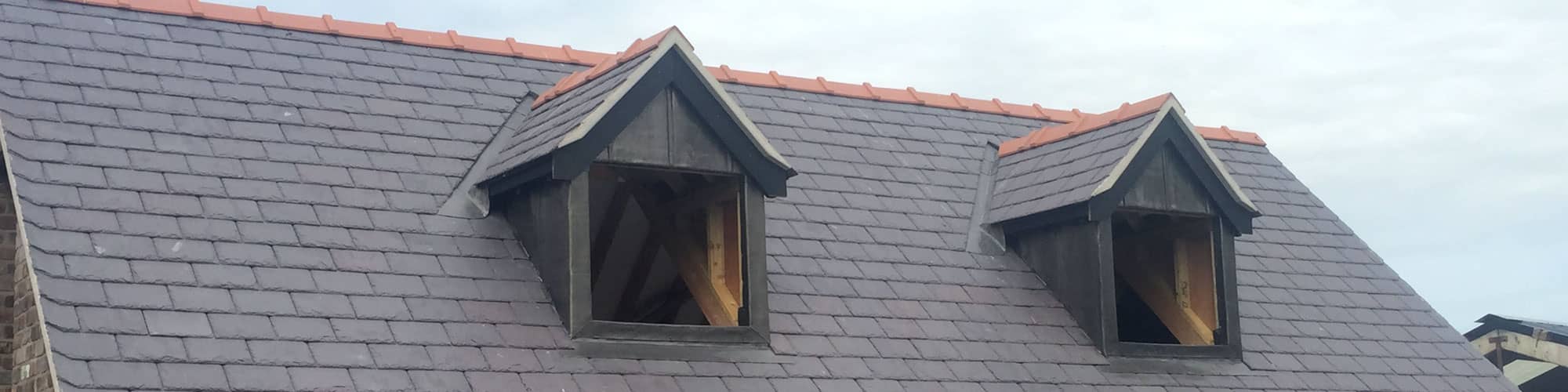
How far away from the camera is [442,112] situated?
1099 centimetres

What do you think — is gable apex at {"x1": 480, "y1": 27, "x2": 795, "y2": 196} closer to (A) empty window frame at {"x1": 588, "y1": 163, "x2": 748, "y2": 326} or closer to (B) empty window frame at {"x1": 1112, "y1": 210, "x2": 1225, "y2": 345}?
(A) empty window frame at {"x1": 588, "y1": 163, "x2": 748, "y2": 326}

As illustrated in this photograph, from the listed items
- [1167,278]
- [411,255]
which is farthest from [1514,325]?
[411,255]

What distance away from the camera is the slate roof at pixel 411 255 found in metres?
8.32

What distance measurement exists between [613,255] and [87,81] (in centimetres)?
324

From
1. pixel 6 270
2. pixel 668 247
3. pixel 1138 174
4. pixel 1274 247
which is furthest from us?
pixel 1274 247

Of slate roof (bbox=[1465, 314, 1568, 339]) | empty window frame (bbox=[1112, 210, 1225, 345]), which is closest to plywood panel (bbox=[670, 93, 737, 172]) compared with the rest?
empty window frame (bbox=[1112, 210, 1225, 345])

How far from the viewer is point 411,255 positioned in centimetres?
941

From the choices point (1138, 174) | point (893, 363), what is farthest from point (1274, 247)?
point (893, 363)

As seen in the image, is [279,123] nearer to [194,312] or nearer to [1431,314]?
[194,312]

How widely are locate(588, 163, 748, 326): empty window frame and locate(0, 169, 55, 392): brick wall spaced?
3.02m

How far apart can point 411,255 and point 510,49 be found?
3.08 meters

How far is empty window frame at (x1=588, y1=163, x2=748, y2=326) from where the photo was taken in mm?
10133

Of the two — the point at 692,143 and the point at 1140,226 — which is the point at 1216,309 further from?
the point at 692,143

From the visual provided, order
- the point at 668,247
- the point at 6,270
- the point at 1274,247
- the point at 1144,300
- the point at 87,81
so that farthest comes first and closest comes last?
the point at 1274,247 → the point at 1144,300 → the point at 668,247 → the point at 87,81 → the point at 6,270
